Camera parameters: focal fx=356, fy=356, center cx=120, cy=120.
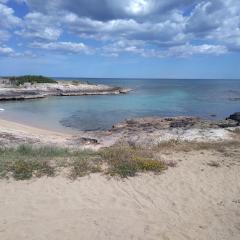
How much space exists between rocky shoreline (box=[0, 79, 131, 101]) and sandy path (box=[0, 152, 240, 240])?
49619 millimetres

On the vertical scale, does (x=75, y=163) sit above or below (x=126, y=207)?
above

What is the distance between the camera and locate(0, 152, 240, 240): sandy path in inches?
275

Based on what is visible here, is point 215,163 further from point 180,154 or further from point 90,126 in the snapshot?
point 90,126

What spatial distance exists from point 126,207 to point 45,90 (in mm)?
61650

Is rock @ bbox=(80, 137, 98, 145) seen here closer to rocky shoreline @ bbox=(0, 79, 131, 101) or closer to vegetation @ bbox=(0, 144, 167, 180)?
vegetation @ bbox=(0, 144, 167, 180)

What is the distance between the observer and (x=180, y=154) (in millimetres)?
12914

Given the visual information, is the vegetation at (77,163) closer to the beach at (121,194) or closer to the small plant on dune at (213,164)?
the beach at (121,194)

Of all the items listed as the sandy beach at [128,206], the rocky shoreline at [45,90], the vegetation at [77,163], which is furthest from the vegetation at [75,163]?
the rocky shoreline at [45,90]

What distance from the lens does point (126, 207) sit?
323 inches

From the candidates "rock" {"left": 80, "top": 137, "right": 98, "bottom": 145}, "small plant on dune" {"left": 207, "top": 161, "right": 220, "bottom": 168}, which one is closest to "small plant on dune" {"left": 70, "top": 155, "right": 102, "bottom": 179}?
"small plant on dune" {"left": 207, "top": 161, "right": 220, "bottom": 168}

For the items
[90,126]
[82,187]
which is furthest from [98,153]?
[90,126]

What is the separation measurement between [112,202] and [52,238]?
6.85 ft

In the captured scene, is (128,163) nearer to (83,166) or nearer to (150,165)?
(150,165)

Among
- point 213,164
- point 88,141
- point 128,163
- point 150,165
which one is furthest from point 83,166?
point 88,141
